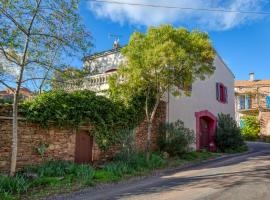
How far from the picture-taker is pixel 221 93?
2073cm

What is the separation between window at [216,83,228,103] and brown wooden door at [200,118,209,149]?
2761mm

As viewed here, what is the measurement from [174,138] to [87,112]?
→ 4.96m

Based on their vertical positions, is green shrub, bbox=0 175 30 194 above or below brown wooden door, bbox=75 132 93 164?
below

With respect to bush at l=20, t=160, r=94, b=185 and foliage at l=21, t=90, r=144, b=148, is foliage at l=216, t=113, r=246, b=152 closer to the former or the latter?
foliage at l=21, t=90, r=144, b=148

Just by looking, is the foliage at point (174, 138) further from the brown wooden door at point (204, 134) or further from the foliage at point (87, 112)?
the brown wooden door at point (204, 134)

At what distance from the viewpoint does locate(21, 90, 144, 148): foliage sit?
363 inches

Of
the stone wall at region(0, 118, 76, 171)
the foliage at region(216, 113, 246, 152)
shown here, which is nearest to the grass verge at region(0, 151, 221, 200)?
the stone wall at region(0, 118, 76, 171)

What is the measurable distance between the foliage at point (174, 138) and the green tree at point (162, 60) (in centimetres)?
213

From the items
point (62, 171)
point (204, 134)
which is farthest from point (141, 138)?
point (204, 134)

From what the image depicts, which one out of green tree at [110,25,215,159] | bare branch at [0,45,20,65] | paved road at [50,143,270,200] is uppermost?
green tree at [110,25,215,159]

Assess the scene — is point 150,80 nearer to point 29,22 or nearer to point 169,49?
point 169,49

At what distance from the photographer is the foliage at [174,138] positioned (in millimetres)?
13133

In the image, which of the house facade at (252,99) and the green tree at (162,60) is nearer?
the green tree at (162,60)

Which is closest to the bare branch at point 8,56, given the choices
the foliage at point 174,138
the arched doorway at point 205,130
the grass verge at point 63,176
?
the grass verge at point 63,176
